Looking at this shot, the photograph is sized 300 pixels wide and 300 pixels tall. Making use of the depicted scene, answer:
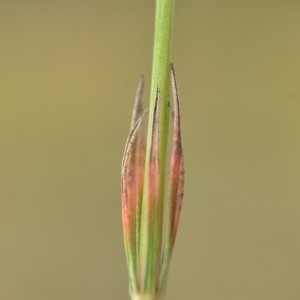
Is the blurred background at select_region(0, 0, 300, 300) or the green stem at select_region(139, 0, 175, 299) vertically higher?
the blurred background at select_region(0, 0, 300, 300)

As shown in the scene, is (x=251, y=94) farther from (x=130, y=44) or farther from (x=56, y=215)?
(x=56, y=215)

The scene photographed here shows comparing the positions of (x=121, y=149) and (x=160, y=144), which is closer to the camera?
(x=160, y=144)

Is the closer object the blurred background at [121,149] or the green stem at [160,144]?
the green stem at [160,144]

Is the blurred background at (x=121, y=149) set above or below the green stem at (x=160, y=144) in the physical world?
above

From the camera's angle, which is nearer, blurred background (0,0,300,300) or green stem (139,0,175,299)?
green stem (139,0,175,299)
